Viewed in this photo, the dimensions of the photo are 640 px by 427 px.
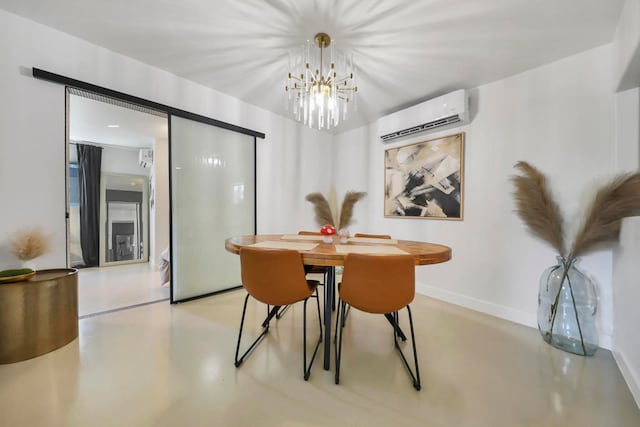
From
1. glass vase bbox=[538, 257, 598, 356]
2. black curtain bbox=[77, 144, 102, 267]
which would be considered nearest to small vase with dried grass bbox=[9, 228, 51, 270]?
black curtain bbox=[77, 144, 102, 267]

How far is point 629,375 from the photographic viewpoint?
1.51 meters

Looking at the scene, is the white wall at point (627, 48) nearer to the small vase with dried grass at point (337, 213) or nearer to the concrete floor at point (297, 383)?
the concrete floor at point (297, 383)

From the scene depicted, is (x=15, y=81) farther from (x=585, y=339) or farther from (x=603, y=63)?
(x=585, y=339)

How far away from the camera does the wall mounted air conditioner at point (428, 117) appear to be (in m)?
2.61

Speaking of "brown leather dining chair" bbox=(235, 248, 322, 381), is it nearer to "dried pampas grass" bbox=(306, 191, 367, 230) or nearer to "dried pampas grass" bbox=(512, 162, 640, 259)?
"dried pampas grass" bbox=(512, 162, 640, 259)

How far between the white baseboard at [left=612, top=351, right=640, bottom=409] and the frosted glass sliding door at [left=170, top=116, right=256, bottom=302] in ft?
11.5

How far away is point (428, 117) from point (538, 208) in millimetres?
1474

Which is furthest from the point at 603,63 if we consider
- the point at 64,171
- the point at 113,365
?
the point at 64,171

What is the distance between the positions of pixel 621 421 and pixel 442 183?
7.34ft

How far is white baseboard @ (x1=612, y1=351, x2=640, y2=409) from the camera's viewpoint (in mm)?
1372

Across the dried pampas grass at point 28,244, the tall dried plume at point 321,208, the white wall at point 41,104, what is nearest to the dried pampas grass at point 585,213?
the tall dried plume at point 321,208

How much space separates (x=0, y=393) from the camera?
4.41ft

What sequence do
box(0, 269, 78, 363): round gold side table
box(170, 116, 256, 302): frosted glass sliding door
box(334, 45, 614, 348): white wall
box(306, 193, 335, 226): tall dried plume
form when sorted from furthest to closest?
box(306, 193, 335, 226): tall dried plume < box(170, 116, 256, 302): frosted glass sliding door < box(334, 45, 614, 348): white wall < box(0, 269, 78, 363): round gold side table

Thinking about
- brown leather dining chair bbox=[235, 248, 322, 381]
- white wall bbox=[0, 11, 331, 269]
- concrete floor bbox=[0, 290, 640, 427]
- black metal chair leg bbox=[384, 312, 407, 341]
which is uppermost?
white wall bbox=[0, 11, 331, 269]
